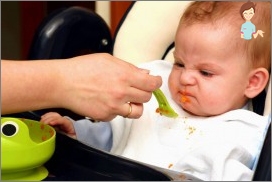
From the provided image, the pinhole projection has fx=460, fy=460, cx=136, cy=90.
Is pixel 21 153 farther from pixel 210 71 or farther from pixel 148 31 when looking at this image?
pixel 148 31

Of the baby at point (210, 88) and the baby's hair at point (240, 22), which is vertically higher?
the baby's hair at point (240, 22)

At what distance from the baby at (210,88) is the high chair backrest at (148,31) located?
17cm

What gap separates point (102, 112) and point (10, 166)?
0.17 metres

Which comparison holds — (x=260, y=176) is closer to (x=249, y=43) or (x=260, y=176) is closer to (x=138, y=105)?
(x=138, y=105)

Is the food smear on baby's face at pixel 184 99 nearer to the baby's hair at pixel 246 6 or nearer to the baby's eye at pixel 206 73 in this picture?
the baby's eye at pixel 206 73

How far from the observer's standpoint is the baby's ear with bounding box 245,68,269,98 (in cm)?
98

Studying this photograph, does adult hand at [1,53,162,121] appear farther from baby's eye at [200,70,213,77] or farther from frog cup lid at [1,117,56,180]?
baby's eye at [200,70,213,77]

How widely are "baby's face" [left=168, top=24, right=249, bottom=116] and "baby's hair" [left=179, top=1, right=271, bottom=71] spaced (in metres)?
0.01

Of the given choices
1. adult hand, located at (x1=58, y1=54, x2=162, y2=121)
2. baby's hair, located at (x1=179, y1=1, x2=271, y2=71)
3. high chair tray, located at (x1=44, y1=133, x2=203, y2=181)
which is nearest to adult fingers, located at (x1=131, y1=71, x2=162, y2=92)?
adult hand, located at (x1=58, y1=54, x2=162, y2=121)

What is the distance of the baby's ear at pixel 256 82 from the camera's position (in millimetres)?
979

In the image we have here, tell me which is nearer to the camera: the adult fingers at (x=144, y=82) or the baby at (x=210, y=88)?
the adult fingers at (x=144, y=82)

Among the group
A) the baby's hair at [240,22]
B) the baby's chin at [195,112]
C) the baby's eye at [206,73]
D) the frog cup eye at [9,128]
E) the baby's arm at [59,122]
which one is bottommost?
the baby's arm at [59,122]

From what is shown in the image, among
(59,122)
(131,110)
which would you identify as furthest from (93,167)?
(59,122)

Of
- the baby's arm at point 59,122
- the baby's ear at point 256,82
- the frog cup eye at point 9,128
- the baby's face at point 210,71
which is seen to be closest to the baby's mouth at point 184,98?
the baby's face at point 210,71
